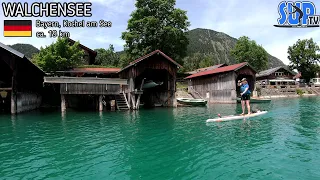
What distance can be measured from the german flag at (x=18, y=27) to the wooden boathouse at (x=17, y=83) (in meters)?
1.69

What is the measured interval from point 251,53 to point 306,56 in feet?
69.7

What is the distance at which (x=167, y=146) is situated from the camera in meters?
10.6

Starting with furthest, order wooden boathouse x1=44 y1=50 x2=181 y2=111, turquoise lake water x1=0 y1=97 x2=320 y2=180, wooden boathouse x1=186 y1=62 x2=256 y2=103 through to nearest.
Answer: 1. wooden boathouse x1=186 y1=62 x2=256 y2=103
2. wooden boathouse x1=44 y1=50 x2=181 y2=111
3. turquoise lake water x1=0 y1=97 x2=320 y2=180

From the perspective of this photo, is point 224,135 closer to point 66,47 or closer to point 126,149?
point 126,149

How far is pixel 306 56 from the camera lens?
7631cm

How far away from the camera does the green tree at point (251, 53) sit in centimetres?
7031

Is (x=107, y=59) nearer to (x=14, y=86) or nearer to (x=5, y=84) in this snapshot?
(x=5, y=84)

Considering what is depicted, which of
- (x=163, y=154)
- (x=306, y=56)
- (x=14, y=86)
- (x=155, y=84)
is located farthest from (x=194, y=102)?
(x=306, y=56)

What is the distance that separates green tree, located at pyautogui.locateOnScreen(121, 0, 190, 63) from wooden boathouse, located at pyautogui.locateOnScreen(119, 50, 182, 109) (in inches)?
574

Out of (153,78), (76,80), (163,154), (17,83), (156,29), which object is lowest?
(163,154)

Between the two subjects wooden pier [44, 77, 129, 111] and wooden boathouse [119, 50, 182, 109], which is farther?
wooden boathouse [119, 50, 182, 109]

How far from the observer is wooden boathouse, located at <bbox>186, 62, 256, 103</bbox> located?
3867cm

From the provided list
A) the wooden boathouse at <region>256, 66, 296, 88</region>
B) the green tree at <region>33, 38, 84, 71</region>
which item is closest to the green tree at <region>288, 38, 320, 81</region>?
the wooden boathouse at <region>256, 66, 296, 88</region>

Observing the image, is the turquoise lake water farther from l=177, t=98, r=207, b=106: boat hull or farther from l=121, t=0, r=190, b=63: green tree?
l=121, t=0, r=190, b=63: green tree
